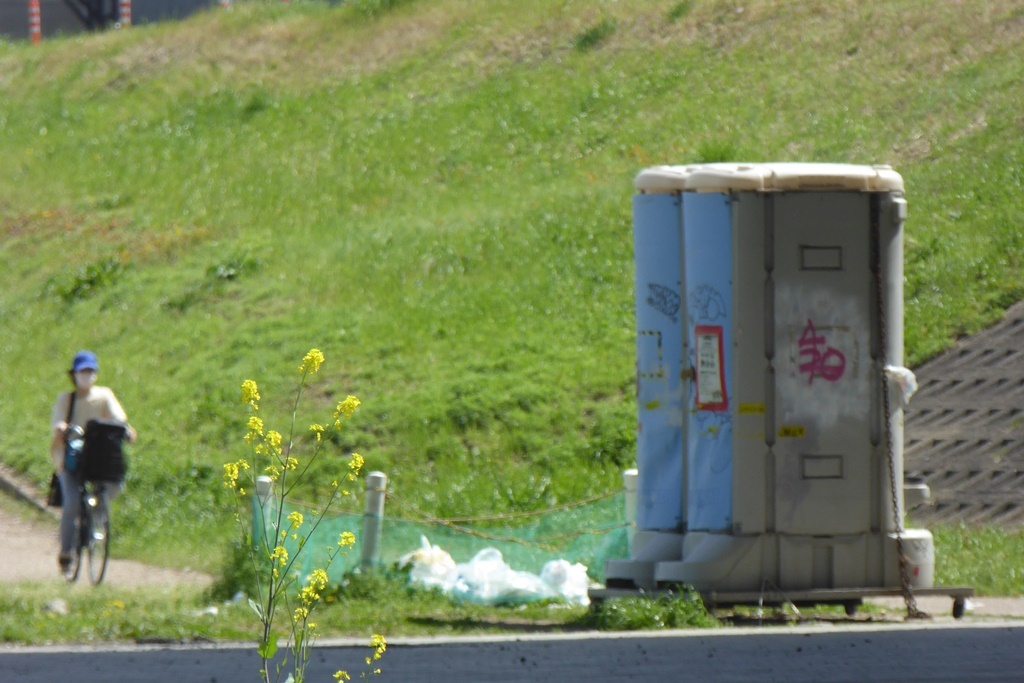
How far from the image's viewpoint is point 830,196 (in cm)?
916

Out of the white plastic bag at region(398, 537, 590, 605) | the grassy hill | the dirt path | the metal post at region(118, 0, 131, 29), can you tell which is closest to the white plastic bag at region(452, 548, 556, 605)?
the white plastic bag at region(398, 537, 590, 605)

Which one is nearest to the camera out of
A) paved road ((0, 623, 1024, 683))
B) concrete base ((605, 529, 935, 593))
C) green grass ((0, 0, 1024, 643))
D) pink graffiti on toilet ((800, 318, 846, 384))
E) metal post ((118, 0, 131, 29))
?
paved road ((0, 623, 1024, 683))

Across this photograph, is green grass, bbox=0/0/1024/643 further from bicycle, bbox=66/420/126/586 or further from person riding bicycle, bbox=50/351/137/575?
person riding bicycle, bbox=50/351/137/575

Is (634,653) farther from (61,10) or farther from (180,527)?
(61,10)

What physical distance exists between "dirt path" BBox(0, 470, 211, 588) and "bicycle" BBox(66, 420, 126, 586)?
10.5 inches

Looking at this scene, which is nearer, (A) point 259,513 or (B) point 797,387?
(B) point 797,387

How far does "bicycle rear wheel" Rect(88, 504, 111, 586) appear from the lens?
1116 cm

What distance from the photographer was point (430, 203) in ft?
74.1

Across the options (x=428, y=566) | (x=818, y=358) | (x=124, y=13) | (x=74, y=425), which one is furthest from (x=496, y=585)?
(x=124, y=13)

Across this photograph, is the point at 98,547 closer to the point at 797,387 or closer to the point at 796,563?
the point at 796,563

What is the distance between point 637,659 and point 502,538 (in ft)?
8.10

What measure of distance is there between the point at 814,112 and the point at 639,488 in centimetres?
1367

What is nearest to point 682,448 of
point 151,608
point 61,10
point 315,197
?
point 151,608

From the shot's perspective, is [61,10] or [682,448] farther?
[61,10]
